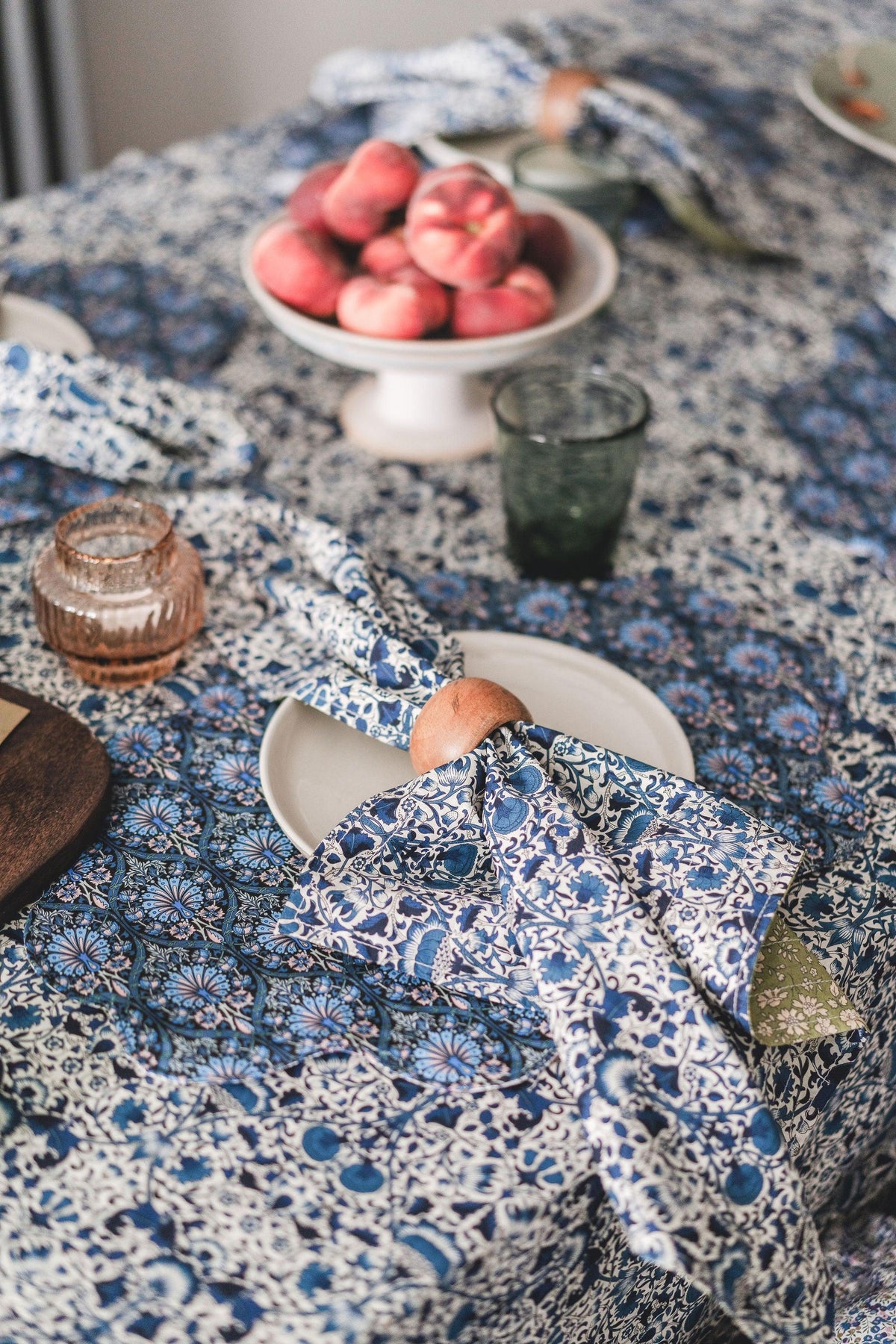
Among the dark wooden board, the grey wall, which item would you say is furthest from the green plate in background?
the grey wall

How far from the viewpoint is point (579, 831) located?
658 mm

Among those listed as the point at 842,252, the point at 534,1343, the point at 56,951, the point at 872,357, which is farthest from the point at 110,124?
the point at 534,1343

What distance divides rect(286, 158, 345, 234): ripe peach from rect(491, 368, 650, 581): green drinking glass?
24 centimetres

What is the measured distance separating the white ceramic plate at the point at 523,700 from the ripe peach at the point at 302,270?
13.0 inches

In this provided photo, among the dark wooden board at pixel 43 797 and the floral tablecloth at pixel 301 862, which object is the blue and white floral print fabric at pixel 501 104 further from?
the dark wooden board at pixel 43 797

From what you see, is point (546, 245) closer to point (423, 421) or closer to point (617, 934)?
point (423, 421)

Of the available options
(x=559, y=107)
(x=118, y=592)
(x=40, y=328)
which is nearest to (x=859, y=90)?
(x=559, y=107)

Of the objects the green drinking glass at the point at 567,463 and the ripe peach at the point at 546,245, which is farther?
the ripe peach at the point at 546,245

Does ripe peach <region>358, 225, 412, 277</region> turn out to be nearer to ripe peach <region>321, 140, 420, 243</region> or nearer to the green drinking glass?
ripe peach <region>321, 140, 420, 243</region>

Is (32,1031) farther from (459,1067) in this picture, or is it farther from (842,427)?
(842,427)

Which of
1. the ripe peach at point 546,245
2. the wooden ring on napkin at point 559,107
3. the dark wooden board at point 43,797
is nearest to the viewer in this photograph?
the dark wooden board at point 43,797

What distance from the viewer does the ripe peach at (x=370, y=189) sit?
100 cm

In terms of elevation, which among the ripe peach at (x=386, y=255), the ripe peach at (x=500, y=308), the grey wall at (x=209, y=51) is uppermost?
the ripe peach at (x=386, y=255)

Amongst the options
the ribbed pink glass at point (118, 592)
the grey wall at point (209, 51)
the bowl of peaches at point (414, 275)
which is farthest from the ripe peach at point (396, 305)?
the grey wall at point (209, 51)
